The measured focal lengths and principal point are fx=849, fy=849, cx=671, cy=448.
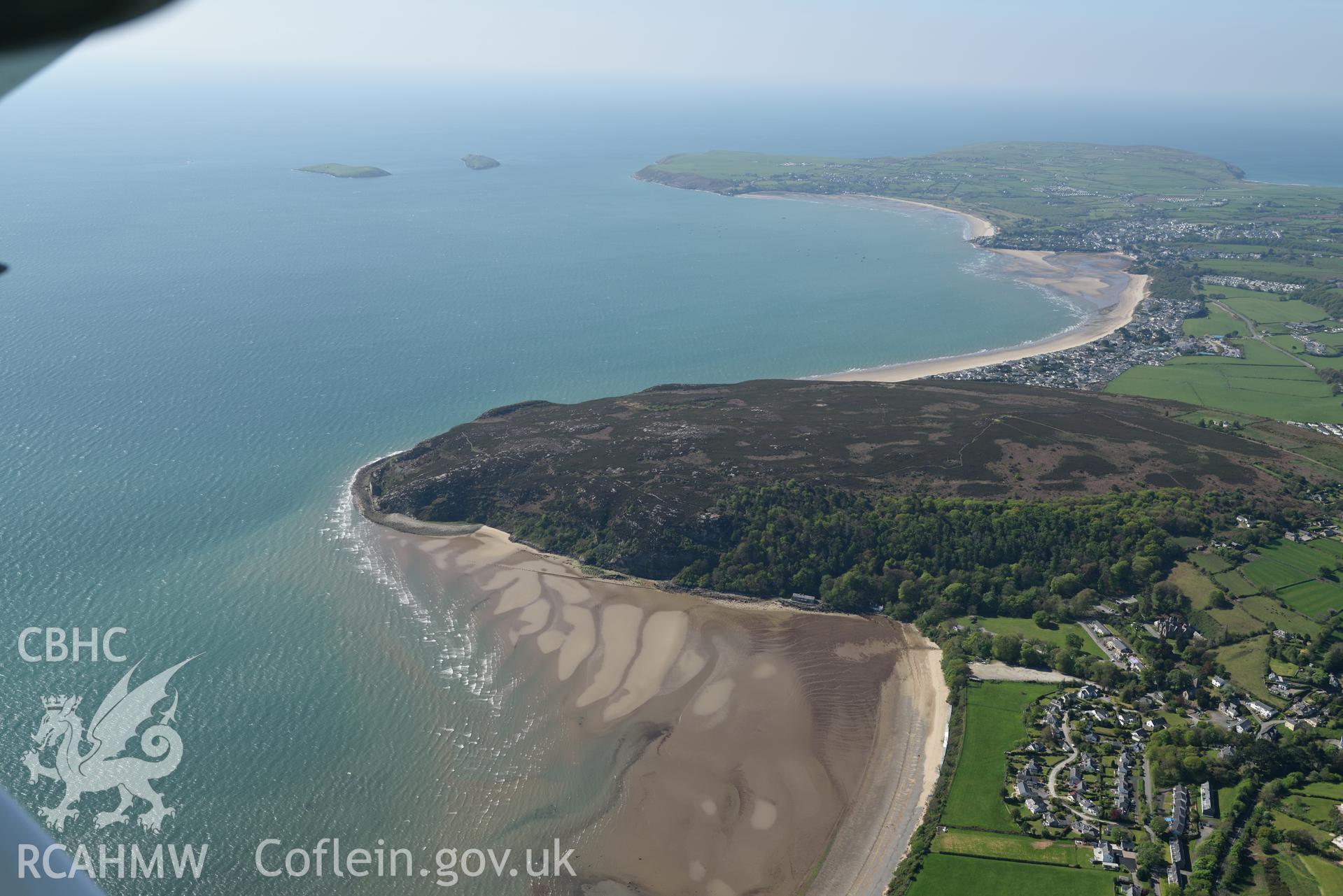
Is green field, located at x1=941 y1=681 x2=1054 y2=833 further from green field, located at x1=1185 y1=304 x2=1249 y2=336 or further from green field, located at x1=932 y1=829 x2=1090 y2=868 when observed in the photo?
green field, located at x1=1185 y1=304 x2=1249 y2=336

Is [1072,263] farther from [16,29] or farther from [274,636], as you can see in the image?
[16,29]

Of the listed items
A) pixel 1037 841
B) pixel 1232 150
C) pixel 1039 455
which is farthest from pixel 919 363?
pixel 1232 150

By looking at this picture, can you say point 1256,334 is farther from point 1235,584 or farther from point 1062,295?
point 1235,584

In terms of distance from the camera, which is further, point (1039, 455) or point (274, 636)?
point (1039, 455)

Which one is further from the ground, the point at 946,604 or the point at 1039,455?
the point at 1039,455

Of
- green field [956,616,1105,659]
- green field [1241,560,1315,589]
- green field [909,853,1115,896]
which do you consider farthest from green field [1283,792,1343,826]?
green field [1241,560,1315,589]

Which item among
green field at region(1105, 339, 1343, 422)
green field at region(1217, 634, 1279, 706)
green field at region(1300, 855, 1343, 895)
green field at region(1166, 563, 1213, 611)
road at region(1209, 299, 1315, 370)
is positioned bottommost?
green field at region(1300, 855, 1343, 895)

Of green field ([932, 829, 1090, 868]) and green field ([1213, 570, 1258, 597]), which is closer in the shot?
green field ([932, 829, 1090, 868])
